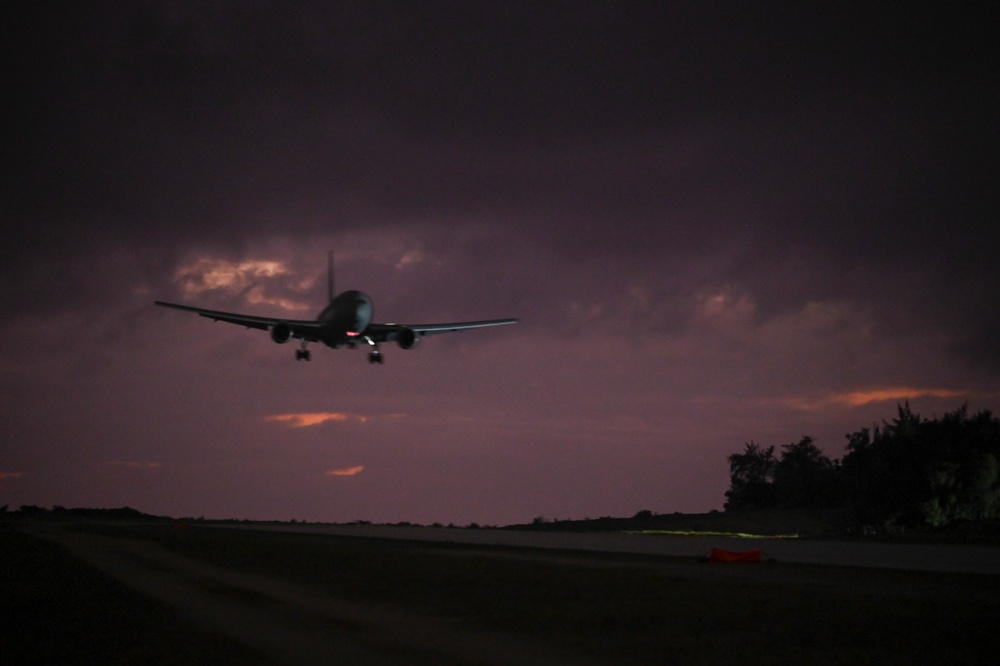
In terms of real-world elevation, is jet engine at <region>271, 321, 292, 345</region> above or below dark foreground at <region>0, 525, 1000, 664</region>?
above

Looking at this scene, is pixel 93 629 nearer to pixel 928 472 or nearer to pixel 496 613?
pixel 496 613

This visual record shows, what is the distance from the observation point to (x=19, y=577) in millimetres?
27781

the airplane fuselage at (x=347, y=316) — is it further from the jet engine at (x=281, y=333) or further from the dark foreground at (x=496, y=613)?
the dark foreground at (x=496, y=613)

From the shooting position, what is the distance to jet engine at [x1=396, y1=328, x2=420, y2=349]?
55062 mm

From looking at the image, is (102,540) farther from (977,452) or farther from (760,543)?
(977,452)

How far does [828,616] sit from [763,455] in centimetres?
9484

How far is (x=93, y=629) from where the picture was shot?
17766 mm

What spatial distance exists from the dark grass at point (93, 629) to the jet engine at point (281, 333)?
23829 millimetres

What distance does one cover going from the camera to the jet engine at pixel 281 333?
2013 inches

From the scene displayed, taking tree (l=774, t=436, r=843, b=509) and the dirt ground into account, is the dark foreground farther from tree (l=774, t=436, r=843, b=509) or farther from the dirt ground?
tree (l=774, t=436, r=843, b=509)

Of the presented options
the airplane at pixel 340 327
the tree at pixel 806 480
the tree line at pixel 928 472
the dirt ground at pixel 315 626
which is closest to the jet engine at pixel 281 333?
the airplane at pixel 340 327

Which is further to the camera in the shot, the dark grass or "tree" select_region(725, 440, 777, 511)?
"tree" select_region(725, 440, 777, 511)

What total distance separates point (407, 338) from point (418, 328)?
2.72 m

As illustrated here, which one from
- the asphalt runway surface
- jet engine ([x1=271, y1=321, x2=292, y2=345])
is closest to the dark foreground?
the asphalt runway surface
